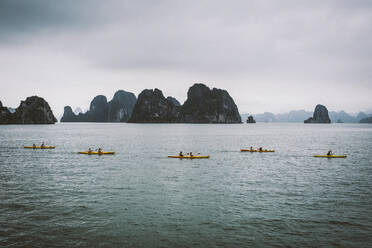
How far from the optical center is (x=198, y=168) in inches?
1827

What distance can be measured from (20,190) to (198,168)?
85.4 ft

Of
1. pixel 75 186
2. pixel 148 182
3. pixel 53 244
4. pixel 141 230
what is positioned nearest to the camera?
pixel 53 244

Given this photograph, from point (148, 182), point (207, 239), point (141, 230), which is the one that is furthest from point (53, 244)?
point (148, 182)

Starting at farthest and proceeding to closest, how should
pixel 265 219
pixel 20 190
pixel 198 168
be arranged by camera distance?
pixel 198 168 → pixel 20 190 → pixel 265 219

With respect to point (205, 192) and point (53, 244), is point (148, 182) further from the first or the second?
point (53, 244)

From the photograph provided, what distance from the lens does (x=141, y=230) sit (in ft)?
64.7

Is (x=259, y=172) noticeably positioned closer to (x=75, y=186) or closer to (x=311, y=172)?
(x=311, y=172)

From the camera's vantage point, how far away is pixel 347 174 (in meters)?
40.8

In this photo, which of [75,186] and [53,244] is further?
[75,186]

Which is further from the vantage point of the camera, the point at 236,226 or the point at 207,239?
the point at 236,226

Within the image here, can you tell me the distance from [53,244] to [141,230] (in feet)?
18.7

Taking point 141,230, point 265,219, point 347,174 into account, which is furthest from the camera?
point 347,174

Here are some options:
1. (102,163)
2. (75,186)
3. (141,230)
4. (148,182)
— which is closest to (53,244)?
(141,230)

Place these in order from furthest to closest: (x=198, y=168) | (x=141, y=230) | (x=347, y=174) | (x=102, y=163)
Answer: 1. (x=102, y=163)
2. (x=198, y=168)
3. (x=347, y=174)
4. (x=141, y=230)
